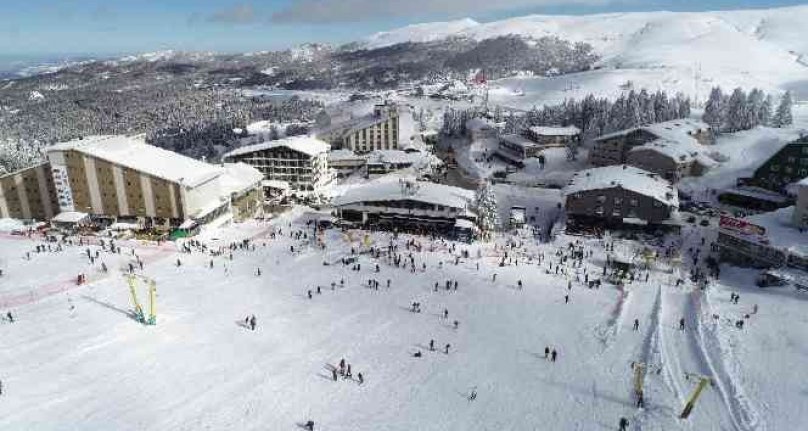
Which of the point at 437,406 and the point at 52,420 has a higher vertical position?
the point at 52,420

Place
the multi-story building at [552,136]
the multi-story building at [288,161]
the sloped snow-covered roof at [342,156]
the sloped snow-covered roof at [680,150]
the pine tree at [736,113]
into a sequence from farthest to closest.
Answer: the pine tree at [736,113]
the multi-story building at [552,136]
the sloped snow-covered roof at [342,156]
the multi-story building at [288,161]
the sloped snow-covered roof at [680,150]

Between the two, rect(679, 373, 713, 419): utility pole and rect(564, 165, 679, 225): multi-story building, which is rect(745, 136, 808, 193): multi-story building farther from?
rect(679, 373, 713, 419): utility pole

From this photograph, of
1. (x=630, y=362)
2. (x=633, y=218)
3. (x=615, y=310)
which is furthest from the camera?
(x=633, y=218)

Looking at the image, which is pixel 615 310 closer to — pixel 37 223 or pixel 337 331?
pixel 337 331

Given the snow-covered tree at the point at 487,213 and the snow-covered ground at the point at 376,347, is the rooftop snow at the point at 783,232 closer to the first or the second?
the snow-covered ground at the point at 376,347

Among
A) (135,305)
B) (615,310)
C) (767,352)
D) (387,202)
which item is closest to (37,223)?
(135,305)

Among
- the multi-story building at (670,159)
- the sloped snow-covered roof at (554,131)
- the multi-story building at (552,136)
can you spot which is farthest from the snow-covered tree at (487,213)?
the sloped snow-covered roof at (554,131)

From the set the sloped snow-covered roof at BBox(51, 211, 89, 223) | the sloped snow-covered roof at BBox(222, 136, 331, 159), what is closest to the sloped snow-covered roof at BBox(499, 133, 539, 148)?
the sloped snow-covered roof at BBox(222, 136, 331, 159)
